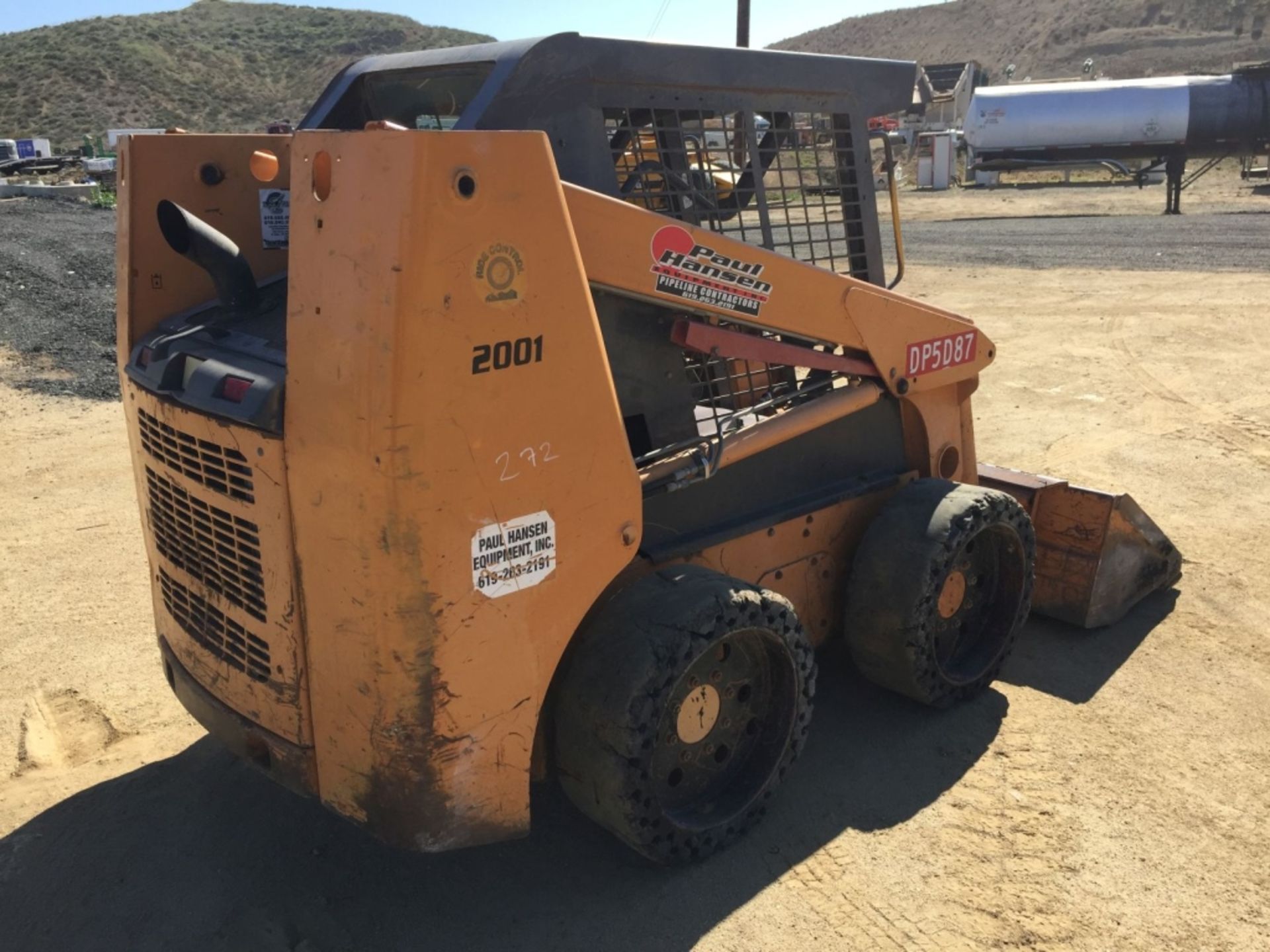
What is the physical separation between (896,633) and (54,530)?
5.03 m

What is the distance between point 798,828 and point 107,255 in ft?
50.2

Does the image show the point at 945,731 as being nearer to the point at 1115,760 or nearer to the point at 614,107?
the point at 1115,760

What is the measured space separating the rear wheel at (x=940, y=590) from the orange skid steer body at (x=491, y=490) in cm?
2

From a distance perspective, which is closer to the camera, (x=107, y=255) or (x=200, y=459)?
(x=200, y=459)

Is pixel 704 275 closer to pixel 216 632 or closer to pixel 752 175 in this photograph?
pixel 752 175

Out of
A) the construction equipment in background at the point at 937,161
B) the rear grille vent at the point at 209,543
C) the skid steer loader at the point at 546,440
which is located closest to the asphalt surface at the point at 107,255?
the rear grille vent at the point at 209,543

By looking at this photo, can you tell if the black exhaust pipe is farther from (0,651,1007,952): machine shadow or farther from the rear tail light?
(0,651,1007,952): machine shadow

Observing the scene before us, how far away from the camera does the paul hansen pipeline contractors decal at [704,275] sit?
3.25 metres

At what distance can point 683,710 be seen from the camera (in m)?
3.31

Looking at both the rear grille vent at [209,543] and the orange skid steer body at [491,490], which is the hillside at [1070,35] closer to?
the orange skid steer body at [491,490]

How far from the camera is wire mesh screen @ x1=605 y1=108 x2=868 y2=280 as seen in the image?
3555mm

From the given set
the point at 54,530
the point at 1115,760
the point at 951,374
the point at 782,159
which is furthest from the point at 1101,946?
the point at 54,530

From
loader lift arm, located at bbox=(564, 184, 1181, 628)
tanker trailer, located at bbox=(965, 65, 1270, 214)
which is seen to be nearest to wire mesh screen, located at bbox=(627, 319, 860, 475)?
loader lift arm, located at bbox=(564, 184, 1181, 628)

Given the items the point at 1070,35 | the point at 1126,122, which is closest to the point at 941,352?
the point at 1126,122
